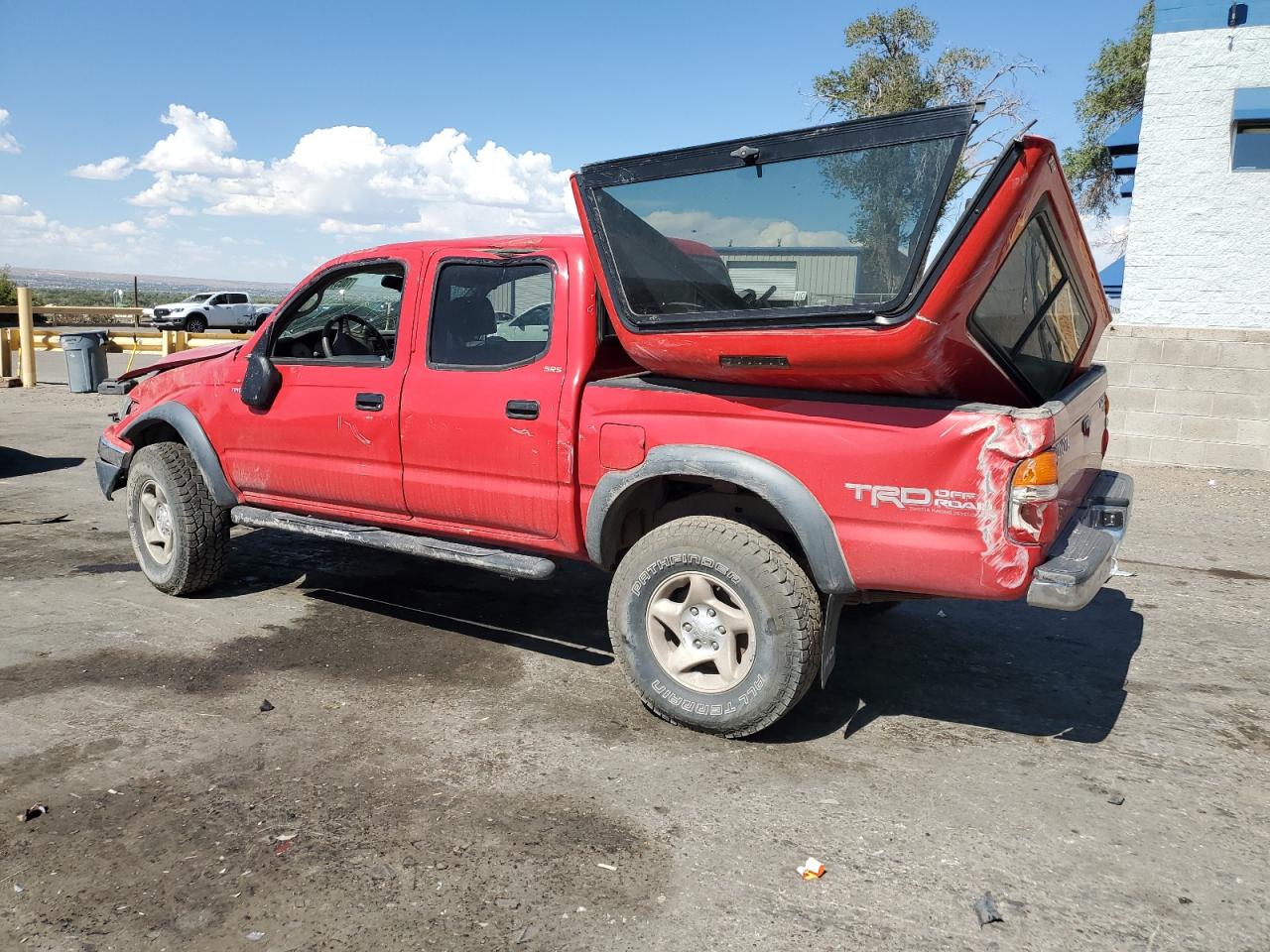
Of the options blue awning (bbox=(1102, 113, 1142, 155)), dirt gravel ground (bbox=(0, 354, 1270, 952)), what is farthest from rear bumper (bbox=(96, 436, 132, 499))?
blue awning (bbox=(1102, 113, 1142, 155))

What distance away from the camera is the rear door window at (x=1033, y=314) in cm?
346

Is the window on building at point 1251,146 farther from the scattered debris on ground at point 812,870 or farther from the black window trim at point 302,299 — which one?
the scattered debris on ground at point 812,870

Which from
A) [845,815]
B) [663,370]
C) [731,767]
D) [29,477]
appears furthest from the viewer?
[29,477]

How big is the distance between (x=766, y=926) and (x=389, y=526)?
310 centimetres

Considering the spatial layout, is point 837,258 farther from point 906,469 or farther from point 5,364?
point 5,364

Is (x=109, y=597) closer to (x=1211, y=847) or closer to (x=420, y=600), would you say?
(x=420, y=600)

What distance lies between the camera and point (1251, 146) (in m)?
11.9

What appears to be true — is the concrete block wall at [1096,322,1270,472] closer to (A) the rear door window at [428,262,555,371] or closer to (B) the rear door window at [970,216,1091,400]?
(B) the rear door window at [970,216,1091,400]

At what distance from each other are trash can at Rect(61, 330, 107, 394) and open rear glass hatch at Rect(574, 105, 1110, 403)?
48.7 ft

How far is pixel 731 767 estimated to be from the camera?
146 inches

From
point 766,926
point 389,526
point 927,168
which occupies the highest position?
point 927,168

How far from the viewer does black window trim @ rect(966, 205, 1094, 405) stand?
3.32 m

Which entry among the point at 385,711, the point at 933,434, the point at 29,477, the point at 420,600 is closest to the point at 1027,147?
the point at 933,434

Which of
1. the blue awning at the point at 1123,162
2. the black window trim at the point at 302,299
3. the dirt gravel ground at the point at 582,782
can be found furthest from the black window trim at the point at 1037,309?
the blue awning at the point at 1123,162
